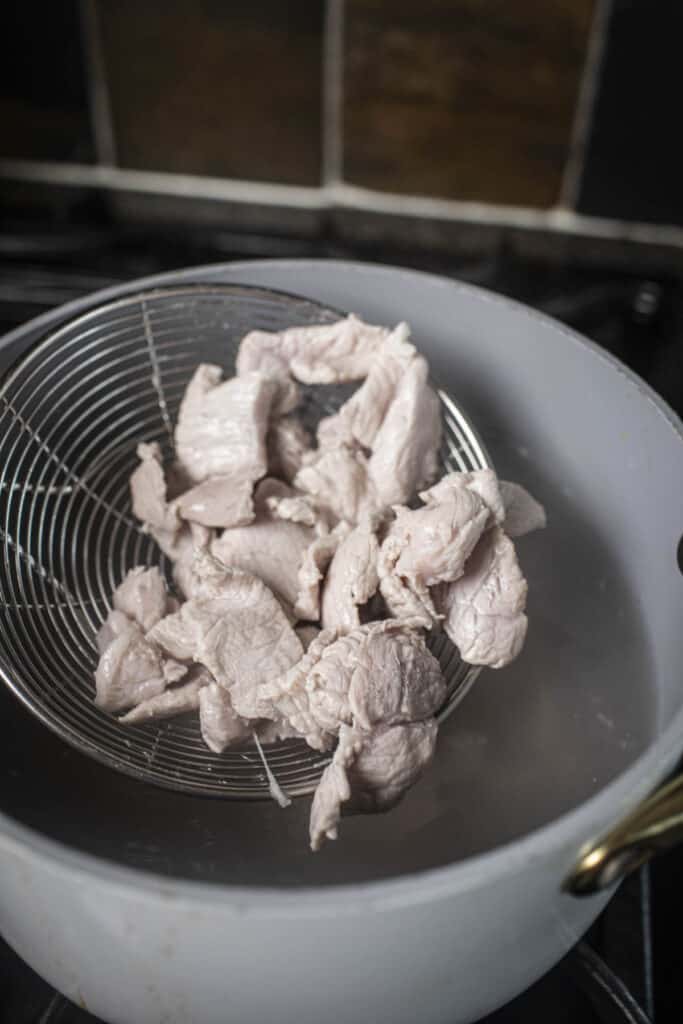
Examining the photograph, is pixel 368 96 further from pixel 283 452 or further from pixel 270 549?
pixel 270 549

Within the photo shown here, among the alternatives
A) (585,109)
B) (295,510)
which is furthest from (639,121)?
(295,510)

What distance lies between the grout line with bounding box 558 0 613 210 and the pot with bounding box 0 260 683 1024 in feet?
1.88

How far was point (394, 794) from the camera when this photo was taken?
0.85 metres

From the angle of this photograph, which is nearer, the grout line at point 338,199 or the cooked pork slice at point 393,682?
the cooked pork slice at point 393,682

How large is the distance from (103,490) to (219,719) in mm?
368

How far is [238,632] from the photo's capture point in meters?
0.93

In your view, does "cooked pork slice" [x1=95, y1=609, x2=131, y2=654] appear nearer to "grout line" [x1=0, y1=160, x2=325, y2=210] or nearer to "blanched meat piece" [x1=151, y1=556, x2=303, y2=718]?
"blanched meat piece" [x1=151, y1=556, x2=303, y2=718]

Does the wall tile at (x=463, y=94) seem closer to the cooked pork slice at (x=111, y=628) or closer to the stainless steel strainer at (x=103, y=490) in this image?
the stainless steel strainer at (x=103, y=490)

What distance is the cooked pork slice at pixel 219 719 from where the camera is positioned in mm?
903

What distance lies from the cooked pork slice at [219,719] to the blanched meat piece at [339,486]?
0.23m

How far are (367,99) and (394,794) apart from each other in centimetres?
110

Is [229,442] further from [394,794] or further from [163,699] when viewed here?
[394,794]

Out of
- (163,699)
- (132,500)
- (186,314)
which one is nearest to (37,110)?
(186,314)

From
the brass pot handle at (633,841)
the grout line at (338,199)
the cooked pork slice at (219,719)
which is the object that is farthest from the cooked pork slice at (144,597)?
the grout line at (338,199)
